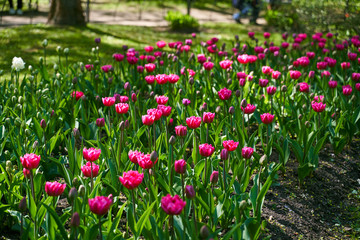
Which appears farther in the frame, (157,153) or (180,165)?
(157,153)

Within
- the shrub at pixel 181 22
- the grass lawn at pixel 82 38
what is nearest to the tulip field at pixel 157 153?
the grass lawn at pixel 82 38

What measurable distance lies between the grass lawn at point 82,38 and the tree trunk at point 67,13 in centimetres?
28

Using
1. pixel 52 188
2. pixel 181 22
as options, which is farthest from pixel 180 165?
pixel 181 22

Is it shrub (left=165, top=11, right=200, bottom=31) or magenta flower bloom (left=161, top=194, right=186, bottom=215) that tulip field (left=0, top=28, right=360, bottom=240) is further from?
shrub (left=165, top=11, right=200, bottom=31)

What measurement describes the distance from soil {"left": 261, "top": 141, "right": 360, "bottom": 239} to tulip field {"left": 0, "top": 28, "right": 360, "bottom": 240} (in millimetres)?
64

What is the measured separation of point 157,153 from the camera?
3336 millimetres

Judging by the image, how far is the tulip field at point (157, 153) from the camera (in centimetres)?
249

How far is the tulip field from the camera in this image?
2.49 meters

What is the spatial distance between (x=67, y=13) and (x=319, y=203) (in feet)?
24.5

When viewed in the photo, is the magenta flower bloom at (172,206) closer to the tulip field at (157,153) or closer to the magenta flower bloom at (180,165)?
the tulip field at (157,153)

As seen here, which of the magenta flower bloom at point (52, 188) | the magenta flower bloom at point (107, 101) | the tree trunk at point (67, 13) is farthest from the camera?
the tree trunk at point (67, 13)

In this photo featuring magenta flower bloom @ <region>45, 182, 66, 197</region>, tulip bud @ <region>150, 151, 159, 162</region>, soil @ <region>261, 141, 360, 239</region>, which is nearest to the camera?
magenta flower bloom @ <region>45, 182, 66, 197</region>

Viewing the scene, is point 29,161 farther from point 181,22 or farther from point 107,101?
point 181,22

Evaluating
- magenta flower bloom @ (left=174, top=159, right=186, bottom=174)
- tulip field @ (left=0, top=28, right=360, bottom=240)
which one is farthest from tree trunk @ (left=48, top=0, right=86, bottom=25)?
magenta flower bloom @ (left=174, top=159, right=186, bottom=174)
